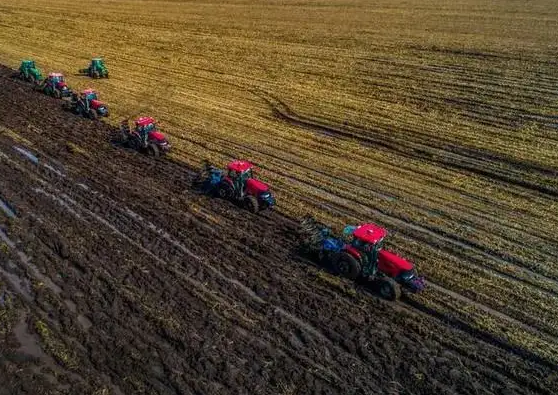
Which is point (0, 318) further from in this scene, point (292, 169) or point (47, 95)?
point (47, 95)

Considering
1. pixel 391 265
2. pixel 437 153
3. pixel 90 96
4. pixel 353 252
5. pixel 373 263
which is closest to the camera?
pixel 391 265

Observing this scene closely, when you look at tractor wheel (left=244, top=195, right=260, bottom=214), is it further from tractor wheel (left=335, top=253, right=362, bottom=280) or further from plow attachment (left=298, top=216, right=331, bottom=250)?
tractor wheel (left=335, top=253, right=362, bottom=280)

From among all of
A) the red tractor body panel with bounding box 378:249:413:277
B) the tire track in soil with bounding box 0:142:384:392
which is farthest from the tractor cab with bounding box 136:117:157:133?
the red tractor body panel with bounding box 378:249:413:277

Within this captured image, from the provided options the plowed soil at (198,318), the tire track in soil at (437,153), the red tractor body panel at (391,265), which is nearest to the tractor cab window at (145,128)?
the plowed soil at (198,318)

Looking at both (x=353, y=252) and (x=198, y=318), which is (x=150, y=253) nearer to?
(x=198, y=318)

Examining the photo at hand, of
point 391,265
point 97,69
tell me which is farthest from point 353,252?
point 97,69

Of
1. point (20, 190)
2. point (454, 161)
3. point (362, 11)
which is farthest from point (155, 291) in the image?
point (362, 11)

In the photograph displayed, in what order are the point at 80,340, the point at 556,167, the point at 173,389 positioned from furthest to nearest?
the point at 556,167
the point at 80,340
the point at 173,389

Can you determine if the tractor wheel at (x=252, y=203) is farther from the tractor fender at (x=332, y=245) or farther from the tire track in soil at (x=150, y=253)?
the tire track in soil at (x=150, y=253)
